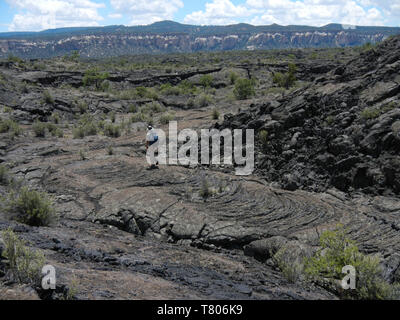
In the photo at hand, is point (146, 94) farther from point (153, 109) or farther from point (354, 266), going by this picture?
point (354, 266)

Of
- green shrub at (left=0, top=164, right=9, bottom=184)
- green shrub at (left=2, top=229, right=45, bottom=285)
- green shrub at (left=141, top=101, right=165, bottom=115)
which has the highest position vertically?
green shrub at (left=2, top=229, right=45, bottom=285)

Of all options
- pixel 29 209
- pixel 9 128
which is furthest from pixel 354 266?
pixel 9 128

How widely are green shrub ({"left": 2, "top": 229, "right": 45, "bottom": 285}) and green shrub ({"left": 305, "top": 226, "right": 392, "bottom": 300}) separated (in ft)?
16.0

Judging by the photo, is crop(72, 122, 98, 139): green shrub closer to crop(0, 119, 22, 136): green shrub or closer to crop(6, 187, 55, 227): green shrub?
crop(0, 119, 22, 136): green shrub

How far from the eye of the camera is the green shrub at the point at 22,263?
18.5 ft

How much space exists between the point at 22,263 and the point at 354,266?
18.9 ft

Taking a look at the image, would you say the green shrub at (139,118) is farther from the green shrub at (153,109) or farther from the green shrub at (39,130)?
the green shrub at (39,130)

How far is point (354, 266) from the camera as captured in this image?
682 centimetres

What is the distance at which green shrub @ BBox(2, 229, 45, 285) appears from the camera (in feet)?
18.5

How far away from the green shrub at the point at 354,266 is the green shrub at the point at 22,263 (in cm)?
488

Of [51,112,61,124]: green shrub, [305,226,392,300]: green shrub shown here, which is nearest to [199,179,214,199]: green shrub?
[305,226,392,300]: green shrub

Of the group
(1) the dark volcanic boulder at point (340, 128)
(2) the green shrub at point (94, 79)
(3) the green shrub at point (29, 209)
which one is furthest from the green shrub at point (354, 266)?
(2) the green shrub at point (94, 79)
